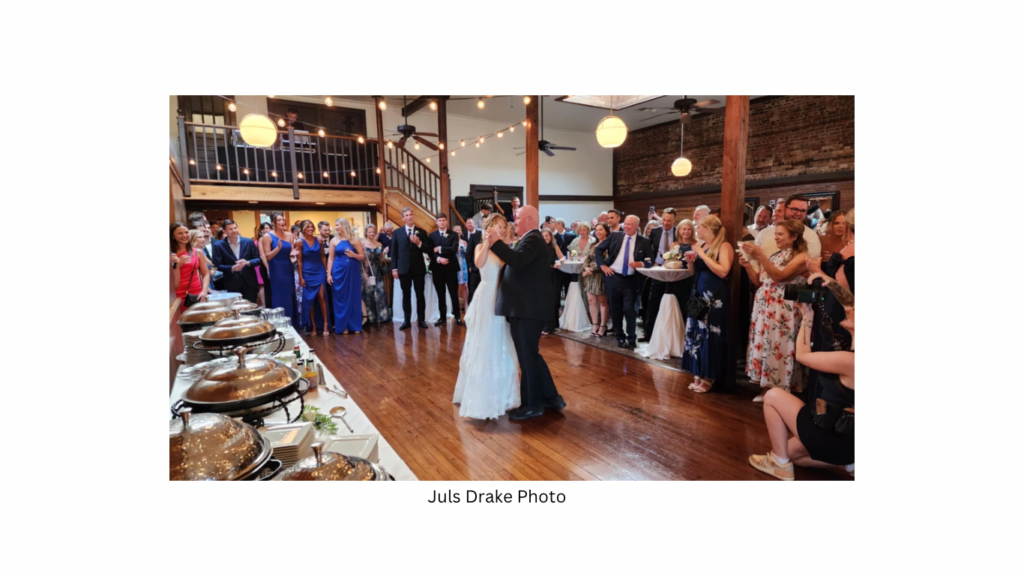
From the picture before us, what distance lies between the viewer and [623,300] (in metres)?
4.28

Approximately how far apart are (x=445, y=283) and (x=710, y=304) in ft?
10.8

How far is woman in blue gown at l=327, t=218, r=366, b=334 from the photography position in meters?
4.88

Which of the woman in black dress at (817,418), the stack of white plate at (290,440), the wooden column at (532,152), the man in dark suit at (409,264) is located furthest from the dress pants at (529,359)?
the man in dark suit at (409,264)

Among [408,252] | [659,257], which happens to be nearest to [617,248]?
[659,257]

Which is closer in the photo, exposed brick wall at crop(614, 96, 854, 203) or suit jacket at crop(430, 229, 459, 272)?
suit jacket at crop(430, 229, 459, 272)

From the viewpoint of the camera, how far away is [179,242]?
2.31 meters

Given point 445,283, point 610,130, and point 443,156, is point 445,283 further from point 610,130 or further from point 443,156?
point 610,130

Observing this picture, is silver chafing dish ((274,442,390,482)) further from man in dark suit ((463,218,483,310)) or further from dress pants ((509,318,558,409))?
man in dark suit ((463,218,483,310))

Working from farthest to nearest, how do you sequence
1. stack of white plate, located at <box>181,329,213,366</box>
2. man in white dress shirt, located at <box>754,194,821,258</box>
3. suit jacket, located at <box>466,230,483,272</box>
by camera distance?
suit jacket, located at <box>466,230,483,272</box>
man in white dress shirt, located at <box>754,194,821,258</box>
stack of white plate, located at <box>181,329,213,366</box>

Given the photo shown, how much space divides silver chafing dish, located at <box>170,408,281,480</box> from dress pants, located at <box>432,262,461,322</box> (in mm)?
4147

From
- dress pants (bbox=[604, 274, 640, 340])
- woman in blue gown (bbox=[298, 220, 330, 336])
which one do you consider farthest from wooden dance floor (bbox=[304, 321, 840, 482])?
woman in blue gown (bbox=[298, 220, 330, 336])
